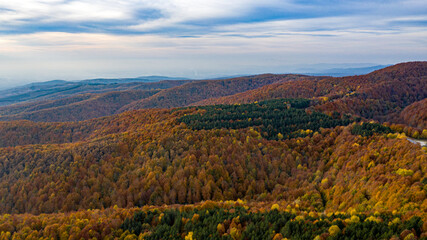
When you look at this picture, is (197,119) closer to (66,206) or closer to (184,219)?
(66,206)

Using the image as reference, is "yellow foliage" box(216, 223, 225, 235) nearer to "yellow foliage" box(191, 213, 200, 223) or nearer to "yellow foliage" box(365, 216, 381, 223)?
"yellow foliage" box(191, 213, 200, 223)

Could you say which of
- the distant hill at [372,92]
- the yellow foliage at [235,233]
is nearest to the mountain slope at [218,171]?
the yellow foliage at [235,233]

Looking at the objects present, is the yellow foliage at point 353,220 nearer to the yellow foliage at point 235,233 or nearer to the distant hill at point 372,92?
the yellow foliage at point 235,233

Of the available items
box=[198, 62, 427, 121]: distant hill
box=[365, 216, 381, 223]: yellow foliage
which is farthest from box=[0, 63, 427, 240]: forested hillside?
box=[198, 62, 427, 121]: distant hill

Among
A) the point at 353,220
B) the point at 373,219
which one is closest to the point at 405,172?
the point at 373,219

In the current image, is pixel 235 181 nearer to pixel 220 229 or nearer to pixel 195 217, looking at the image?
pixel 195 217

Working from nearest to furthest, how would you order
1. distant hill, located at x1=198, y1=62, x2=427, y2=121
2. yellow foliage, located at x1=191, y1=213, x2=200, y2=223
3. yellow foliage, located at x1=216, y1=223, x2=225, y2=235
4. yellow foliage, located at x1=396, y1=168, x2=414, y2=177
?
yellow foliage, located at x1=216, y1=223, x2=225, y2=235
yellow foliage, located at x1=191, y1=213, x2=200, y2=223
yellow foliage, located at x1=396, y1=168, x2=414, y2=177
distant hill, located at x1=198, y1=62, x2=427, y2=121

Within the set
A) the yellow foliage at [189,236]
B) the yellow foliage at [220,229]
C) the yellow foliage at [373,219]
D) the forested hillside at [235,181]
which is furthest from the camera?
the forested hillside at [235,181]

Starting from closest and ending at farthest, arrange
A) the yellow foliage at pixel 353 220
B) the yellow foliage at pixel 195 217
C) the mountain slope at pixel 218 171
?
the yellow foliage at pixel 353 220 < the yellow foliage at pixel 195 217 < the mountain slope at pixel 218 171

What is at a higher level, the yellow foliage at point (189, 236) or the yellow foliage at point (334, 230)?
the yellow foliage at point (334, 230)

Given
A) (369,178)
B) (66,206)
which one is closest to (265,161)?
(369,178)

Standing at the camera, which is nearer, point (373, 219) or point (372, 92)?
point (373, 219)
